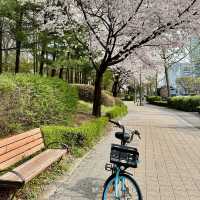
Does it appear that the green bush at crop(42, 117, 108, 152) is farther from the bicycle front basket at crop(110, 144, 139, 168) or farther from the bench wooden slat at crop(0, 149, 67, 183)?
the bicycle front basket at crop(110, 144, 139, 168)

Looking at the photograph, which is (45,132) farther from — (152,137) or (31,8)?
(31,8)

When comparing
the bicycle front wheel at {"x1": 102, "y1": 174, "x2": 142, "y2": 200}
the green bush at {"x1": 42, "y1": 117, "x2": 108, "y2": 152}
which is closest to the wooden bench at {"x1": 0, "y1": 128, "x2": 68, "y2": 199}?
the green bush at {"x1": 42, "y1": 117, "x2": 108, "y2": 152}

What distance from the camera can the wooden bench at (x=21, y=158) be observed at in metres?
5.71

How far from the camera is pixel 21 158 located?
7.61 m

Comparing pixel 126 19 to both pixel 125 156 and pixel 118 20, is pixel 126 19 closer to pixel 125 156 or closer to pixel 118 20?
pixel 118 20

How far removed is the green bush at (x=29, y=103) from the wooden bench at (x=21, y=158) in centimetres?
161

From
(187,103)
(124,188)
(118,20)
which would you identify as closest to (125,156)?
(124,188)

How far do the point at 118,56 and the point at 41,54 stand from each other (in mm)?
10032

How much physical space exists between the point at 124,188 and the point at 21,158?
239cm

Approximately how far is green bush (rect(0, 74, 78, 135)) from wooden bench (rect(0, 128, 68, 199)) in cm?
161

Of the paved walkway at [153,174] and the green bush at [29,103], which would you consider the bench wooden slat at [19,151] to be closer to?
the paved walkway at [153,174]

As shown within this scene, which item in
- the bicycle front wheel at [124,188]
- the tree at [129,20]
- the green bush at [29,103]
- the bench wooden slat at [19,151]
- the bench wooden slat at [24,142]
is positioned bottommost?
the bicycle front wheel at [124,188]

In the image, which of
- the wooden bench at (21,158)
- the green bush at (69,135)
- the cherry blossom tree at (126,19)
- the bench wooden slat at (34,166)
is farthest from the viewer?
the cherry blossom tree at (126,19)

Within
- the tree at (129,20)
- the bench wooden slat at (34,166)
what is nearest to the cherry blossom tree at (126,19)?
the tree at (129,20)
